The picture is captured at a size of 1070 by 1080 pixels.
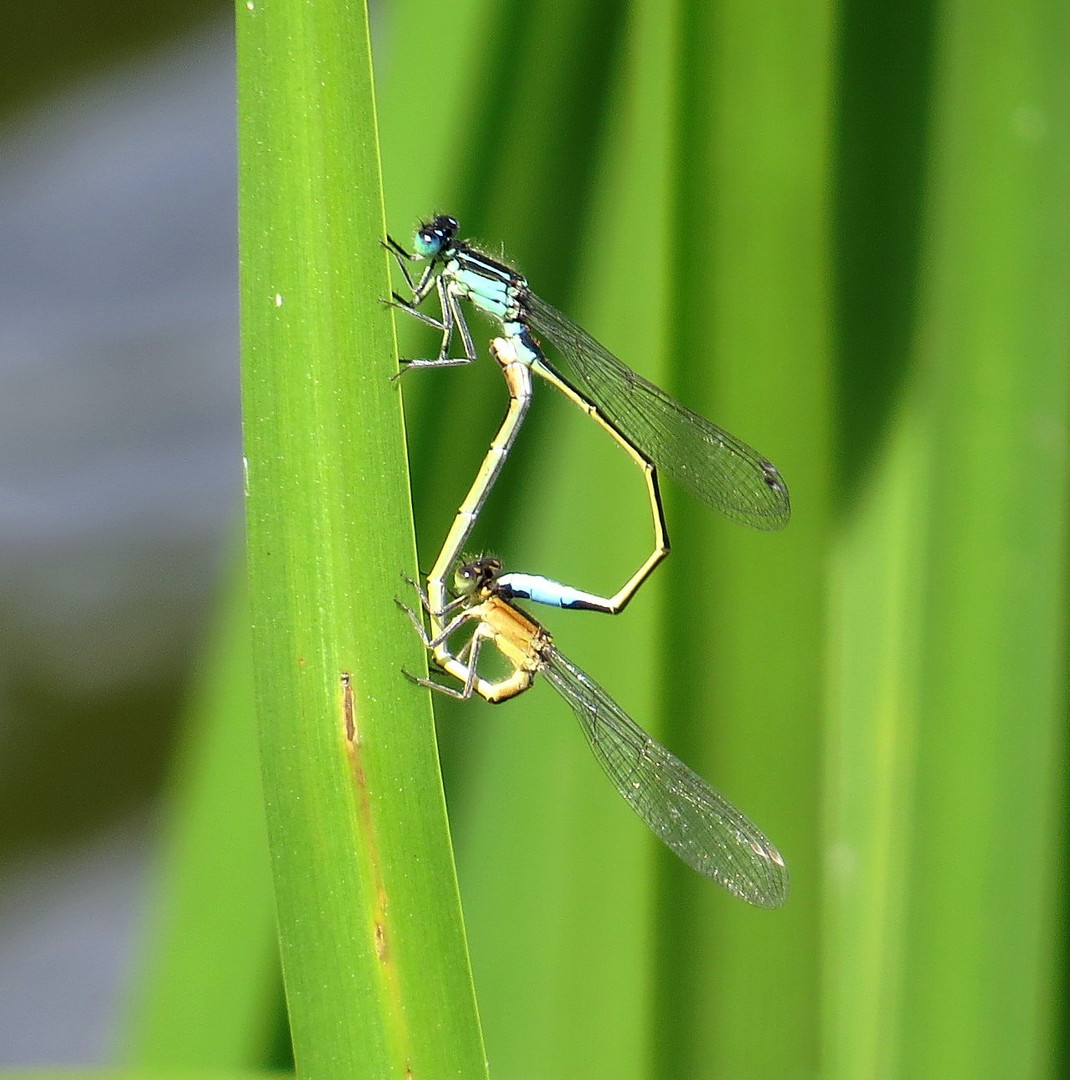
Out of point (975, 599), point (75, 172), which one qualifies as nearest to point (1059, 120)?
point (975, 599)

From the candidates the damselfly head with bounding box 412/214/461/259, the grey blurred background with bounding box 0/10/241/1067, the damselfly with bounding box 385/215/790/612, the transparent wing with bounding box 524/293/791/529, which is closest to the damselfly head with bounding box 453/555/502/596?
the damselfly with bounding box 385/215/790/612

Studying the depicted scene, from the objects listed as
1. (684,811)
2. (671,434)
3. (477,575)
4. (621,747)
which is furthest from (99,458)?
(684,811)

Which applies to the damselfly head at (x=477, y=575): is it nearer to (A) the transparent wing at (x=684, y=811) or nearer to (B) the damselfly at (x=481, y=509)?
(B) the damselfly at (x=481, y=509)

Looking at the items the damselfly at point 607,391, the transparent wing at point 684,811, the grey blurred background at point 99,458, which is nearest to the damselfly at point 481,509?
the damselfly at point 607,391

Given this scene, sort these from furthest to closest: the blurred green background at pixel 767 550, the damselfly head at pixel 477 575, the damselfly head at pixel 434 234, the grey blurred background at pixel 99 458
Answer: the grey blurred background at pixel 99 458 < the damselfly head at pixel 477 575 < the damselfly head at pixel 434 234 < the blurred green background at pixel 767 550

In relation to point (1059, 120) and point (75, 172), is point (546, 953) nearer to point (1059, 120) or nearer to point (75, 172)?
point (1059, 120)

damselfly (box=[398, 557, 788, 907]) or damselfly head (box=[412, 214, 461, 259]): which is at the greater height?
damselfly head (box=[412, 214, 461, 259])

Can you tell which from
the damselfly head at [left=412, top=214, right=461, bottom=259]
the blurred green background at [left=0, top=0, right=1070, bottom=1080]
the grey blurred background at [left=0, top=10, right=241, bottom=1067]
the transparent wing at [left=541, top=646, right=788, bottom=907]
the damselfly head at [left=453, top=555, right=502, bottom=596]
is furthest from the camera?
the grey blurred background at [left=0, top=10, right=241, bottom=1067]

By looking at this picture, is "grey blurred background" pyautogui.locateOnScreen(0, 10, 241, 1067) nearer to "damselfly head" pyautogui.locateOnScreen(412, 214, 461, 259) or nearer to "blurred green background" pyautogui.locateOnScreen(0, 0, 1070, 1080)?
"blurred green background" pyautogui.locateOnScreen(0, 0, 1070, 1080)
